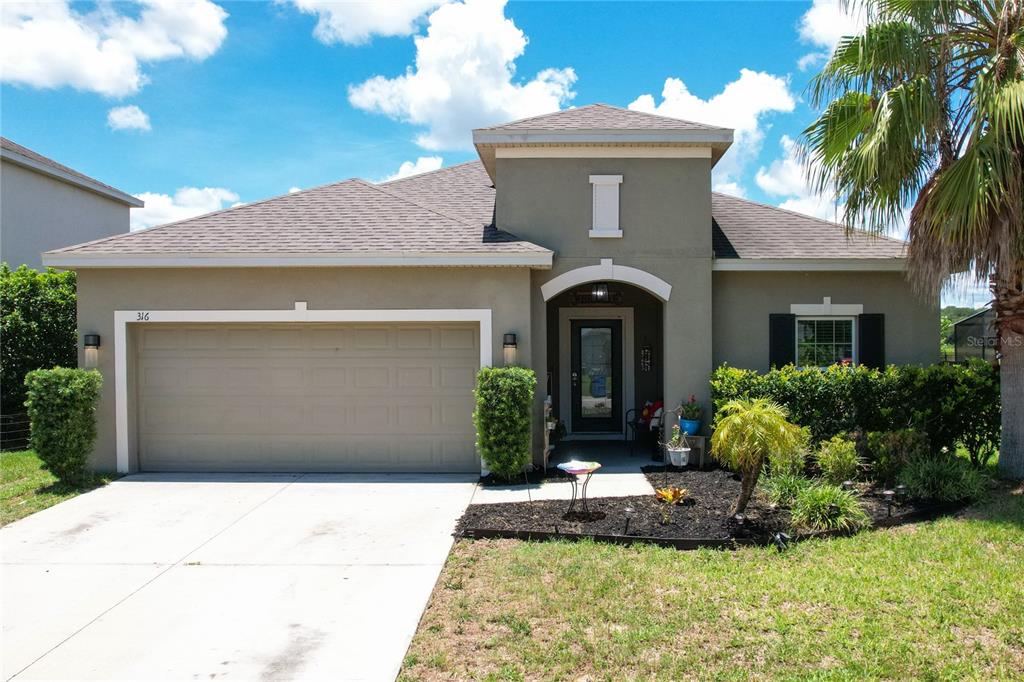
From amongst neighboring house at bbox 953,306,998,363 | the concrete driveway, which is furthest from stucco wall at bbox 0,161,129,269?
neighboring house at bbox 953,306,998,363

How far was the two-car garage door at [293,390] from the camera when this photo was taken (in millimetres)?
9570

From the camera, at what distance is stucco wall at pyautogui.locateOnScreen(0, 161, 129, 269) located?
14398 mm

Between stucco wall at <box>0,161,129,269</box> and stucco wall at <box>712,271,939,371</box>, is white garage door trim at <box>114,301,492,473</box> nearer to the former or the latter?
stucco wall at <box>712,271,939,371</box>

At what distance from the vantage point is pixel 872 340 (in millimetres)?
10344

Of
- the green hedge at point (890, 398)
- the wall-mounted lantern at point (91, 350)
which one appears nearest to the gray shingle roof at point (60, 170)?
the wall-mounted lantern at point (91, 350)

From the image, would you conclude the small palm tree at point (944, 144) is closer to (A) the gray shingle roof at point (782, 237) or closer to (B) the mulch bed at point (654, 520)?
(A) the gray shingle roof at point (782, 237)

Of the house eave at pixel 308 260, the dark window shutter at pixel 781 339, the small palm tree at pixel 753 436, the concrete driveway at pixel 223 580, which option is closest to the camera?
the concrete driveway at pixel 223 580

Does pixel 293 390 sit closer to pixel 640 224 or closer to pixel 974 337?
pixel 640 224

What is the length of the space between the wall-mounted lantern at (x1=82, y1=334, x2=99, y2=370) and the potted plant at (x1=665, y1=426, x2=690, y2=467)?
27.9ft

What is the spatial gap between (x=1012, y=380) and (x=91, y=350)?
12347mm

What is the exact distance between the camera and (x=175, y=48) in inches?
407

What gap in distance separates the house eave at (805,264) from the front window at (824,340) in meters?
0.88

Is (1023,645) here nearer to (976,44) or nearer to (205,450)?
(976,44)

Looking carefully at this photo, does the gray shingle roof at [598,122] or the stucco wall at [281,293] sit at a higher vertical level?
the gray shingle roof at [598,122]
